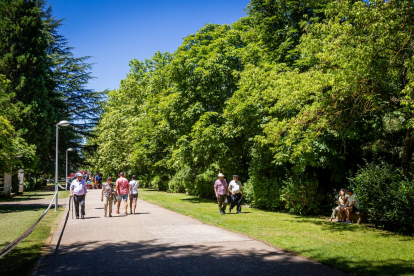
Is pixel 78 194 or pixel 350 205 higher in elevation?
pixel 78 194

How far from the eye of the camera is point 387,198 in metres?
10.8

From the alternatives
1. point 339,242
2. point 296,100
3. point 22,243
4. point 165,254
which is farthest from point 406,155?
point 22,243

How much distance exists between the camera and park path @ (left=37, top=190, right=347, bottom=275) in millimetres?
6539

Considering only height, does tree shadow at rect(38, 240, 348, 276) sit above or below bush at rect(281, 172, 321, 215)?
below

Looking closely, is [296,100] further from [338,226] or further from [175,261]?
[175,261]

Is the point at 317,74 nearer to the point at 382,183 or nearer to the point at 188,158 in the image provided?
the point at 382,183

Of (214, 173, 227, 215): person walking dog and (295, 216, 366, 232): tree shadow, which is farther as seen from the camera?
(214, 173, 227, 215): person walking dog

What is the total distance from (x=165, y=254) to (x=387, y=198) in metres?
7.21

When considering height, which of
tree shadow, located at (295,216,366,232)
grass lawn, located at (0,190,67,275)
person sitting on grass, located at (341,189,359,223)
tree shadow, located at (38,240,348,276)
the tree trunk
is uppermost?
the tree trunk

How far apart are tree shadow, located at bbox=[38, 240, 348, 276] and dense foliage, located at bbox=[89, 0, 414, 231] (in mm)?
5039

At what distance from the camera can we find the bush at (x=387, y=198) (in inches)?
401

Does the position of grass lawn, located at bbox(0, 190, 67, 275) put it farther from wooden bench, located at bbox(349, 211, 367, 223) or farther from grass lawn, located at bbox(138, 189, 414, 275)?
wooden bench, located at bbox(349, 211, 367, 223)

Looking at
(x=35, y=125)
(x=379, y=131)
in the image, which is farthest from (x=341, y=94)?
(x=35, y=125)

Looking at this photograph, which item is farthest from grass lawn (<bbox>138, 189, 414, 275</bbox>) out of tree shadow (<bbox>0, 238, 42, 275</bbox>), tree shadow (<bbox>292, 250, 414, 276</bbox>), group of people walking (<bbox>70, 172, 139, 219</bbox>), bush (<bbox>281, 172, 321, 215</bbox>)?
tree shadow (<bbox>0, 238, 42, 275</bbox>)
